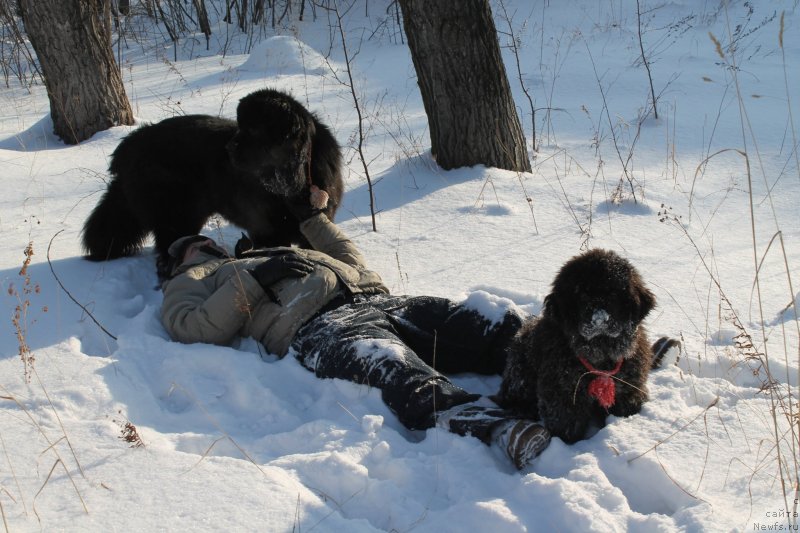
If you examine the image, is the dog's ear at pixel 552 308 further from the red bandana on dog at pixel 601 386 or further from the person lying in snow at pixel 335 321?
the person lying in snow at pixel 335 321

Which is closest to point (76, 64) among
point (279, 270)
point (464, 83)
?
point (464, 83)

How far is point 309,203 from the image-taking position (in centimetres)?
440

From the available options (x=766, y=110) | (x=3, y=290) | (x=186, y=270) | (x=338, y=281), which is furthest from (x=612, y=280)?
(x=766, y=110)

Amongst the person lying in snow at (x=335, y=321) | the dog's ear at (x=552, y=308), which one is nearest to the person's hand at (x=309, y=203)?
the person lying in snow at (x=335, y=321)

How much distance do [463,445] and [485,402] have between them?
16.1 inches

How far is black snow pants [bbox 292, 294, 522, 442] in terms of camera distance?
2930 mm

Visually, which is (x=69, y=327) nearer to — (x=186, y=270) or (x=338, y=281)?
(x=186, y=270)

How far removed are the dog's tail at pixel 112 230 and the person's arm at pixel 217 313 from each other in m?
1.18

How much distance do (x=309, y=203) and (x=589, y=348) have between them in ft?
7.57

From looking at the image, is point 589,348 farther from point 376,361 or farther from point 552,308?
point 376,361

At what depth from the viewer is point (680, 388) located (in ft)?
9.77

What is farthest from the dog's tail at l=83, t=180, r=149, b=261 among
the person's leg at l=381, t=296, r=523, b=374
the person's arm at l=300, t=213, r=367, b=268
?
the person's leg at l=381, t=296, r=523, b=374

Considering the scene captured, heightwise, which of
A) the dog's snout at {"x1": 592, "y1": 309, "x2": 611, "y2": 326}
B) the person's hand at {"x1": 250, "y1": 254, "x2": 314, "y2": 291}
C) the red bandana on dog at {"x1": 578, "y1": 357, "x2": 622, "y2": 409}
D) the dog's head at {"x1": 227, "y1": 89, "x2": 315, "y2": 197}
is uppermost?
the dog's head at {"x1": 227, "y1": 89, "x2": 315, "y2": 197}

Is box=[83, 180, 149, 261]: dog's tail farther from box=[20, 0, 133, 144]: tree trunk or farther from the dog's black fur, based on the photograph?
the dog's black fur
